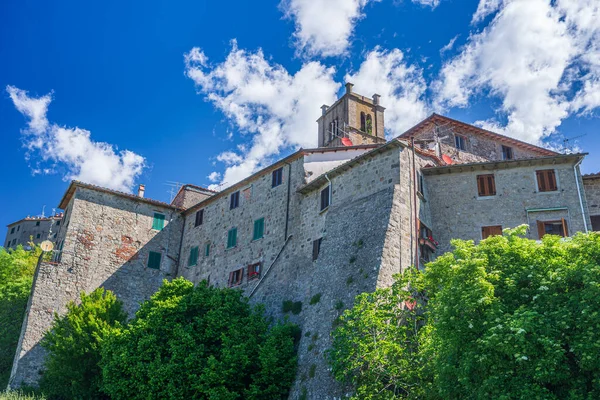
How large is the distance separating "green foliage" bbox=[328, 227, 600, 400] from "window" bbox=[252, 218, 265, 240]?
46.1 feet

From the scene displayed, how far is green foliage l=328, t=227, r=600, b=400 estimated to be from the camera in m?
13.9

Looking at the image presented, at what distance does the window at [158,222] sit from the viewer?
41312 millimetres

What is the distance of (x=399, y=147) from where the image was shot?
1097 inches

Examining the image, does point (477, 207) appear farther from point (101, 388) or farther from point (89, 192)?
point (89, 192)

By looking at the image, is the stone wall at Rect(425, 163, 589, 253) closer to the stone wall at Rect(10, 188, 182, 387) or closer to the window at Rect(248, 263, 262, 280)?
the window at Rect(248, 263, 262, 280)

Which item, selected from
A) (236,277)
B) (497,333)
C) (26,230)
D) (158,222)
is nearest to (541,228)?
(497,333)

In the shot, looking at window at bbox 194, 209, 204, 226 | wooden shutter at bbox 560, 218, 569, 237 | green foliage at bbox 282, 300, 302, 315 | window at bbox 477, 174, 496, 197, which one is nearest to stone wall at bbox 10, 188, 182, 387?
window at bbox 194, 209, 204, 226

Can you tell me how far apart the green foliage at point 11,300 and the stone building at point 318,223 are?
6496 mm

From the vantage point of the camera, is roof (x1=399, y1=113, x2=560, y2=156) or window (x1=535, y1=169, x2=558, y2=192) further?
roof (x1=399, y1=113, x2=560, y2=156)

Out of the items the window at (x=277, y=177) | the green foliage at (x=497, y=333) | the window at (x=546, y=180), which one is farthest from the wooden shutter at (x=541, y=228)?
the window at (x=277, y=177)

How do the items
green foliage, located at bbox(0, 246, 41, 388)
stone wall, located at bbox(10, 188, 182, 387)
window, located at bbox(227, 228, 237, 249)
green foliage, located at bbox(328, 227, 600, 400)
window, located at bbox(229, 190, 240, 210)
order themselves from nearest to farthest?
green foliage, located at bbox(328, 227, 600, 400)
stone wall, located at bbox(10, 188, 182, 387)
window, located at bbox(227, 228, 237, 249)
window, located at bbox(229, 190, 240, 210)
green foliage, located at bbox(0, 246, 41, 388)

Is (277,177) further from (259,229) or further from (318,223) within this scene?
(318,223)

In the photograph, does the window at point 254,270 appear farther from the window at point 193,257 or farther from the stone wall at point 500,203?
the stone wall at point 500,203

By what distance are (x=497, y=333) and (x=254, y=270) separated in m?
20.1
